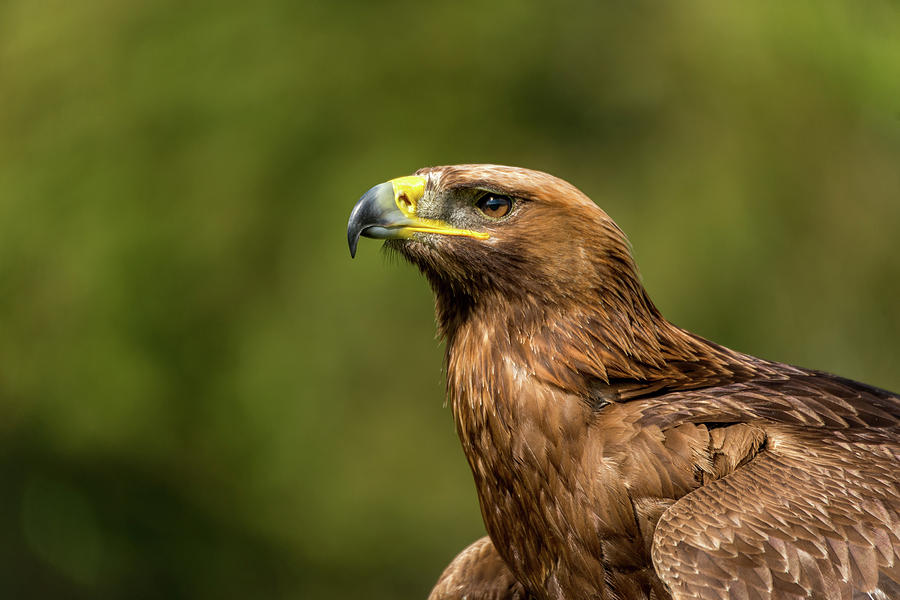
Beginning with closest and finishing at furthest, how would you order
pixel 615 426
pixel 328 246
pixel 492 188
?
1. pixel 615 426
2. pixel 492 188
3. pixel 328 246

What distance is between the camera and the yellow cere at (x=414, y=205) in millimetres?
3666

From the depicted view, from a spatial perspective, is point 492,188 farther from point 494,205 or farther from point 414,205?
point 414,205

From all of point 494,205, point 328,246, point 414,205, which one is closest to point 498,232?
point 494,205

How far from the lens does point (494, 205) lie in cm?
365

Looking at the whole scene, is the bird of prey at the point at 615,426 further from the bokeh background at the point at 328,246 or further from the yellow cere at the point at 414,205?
the bokeh background at the point at 328,246

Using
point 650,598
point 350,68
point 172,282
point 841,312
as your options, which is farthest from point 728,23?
point 650,598

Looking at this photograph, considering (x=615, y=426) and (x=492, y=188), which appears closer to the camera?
(x=615, y=426)

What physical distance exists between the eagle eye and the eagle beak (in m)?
0.08

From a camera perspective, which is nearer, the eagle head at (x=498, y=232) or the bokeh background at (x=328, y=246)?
the eagle head at (x=498, y=232)

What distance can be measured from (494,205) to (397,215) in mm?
348

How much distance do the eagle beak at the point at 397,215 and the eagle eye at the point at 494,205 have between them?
0.27 feet

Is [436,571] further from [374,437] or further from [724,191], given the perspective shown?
[724,191]

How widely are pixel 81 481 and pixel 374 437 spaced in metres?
2.37

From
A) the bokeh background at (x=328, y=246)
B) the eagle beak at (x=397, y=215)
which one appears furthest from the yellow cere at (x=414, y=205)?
the bokeh background at (x=328, y=246)
